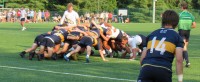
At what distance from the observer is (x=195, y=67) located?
14047 mm

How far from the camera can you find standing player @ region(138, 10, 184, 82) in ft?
21.4

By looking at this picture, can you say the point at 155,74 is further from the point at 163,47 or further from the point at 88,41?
the point at 88,41

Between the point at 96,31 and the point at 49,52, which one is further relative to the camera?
the point at 96,31

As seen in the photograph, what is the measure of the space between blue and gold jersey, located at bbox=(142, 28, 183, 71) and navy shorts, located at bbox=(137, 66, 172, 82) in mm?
55

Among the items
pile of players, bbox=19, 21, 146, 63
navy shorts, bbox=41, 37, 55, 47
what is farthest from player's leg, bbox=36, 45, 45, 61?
navy shorts, bbox=41, 37, 55, 47

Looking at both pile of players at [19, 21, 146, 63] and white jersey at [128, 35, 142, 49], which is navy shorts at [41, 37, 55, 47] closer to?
pile of players at [19, 21, 146, 63]

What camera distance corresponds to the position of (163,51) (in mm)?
6566

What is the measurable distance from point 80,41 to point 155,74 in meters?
8.92

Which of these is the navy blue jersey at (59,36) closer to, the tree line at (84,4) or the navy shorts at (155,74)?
the navy shorts at (155,74)

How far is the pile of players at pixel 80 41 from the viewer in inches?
605

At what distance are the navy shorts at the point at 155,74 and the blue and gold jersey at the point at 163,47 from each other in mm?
55

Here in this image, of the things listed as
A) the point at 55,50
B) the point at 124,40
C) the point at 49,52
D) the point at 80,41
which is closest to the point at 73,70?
the point at 80,41

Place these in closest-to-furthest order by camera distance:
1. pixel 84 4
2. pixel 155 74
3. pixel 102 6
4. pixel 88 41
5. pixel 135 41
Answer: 1. pixel 155 74
2. pixel 88 41
3. pixel 135 41
4. pixel 84 4
5. pixel 102 6

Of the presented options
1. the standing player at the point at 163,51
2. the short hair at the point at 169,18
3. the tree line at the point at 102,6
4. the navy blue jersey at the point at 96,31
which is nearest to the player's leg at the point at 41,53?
the navy blue jersey at the point at 96,31
